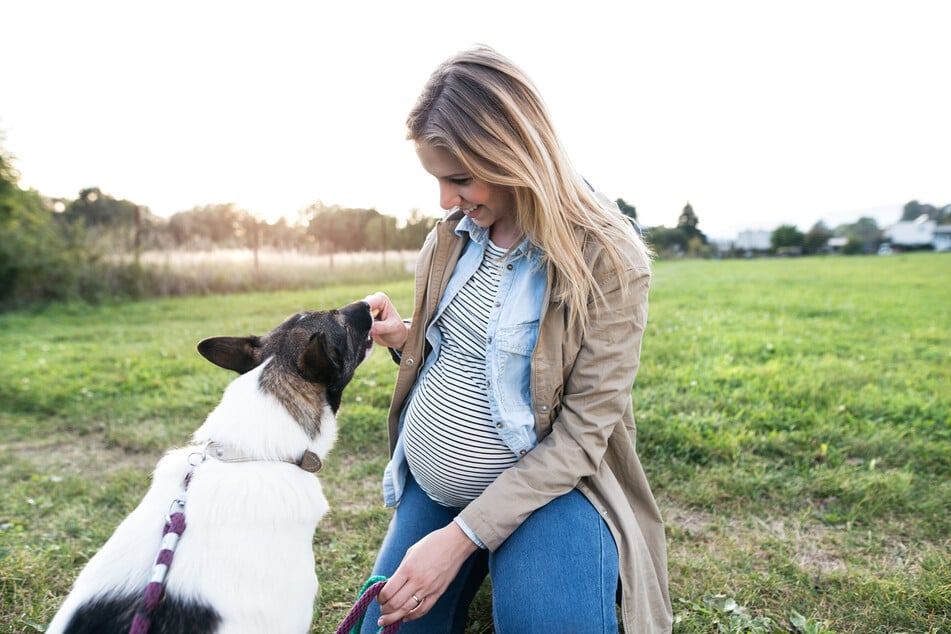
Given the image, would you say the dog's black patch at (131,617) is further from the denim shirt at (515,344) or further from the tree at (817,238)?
the tree at (817,238)

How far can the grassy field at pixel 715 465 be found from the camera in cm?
270

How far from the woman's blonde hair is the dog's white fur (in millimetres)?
1042

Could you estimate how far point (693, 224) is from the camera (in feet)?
21.3

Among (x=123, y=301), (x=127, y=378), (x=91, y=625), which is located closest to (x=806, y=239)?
(x=123, y=301)

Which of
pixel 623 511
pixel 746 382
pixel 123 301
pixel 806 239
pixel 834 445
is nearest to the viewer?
pixel 623 511

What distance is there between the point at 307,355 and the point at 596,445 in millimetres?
1064

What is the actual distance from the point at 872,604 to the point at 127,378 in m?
6.10

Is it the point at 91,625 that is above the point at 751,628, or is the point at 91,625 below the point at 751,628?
above

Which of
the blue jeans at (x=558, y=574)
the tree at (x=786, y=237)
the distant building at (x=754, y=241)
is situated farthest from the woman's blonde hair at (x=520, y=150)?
the tree at (x=786, y=237)

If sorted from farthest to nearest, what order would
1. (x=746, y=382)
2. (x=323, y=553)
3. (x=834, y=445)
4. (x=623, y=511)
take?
(x=746, y=382) < (x=834, y=445) < (x=323, y=553) < (x=623, y=511)

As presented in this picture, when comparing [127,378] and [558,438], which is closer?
[558,438]

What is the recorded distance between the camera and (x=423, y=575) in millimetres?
1848

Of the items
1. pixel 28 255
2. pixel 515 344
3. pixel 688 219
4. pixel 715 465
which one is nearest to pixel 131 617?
pixel 515 344

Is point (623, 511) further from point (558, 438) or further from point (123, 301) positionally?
point (123, 301)
